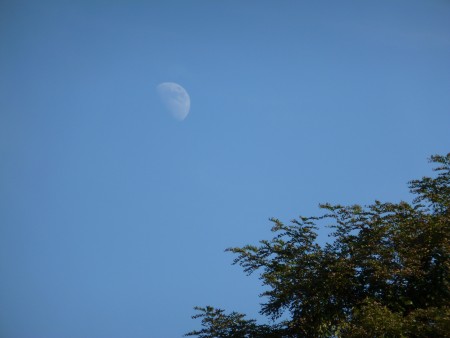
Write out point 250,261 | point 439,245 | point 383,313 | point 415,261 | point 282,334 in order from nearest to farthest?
point 383,313, point 415,261, point 439,245, point 282,334, point 250,261

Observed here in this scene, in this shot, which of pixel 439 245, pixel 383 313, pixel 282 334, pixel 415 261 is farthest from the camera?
pixel 282 334

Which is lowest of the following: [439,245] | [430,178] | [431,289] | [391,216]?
[431,289]

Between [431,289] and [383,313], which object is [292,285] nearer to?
[383,313]

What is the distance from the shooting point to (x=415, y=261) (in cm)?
1521

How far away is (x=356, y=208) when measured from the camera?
18.0m

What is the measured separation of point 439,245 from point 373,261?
307 cm

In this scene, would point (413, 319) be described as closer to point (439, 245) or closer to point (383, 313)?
point (383, 313)

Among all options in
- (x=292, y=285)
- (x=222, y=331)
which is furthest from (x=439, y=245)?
(x=222, y=331)

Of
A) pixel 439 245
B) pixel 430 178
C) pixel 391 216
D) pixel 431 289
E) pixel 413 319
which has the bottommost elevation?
pixel 413 319

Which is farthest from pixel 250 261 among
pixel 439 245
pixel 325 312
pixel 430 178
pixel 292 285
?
pixel 430 178

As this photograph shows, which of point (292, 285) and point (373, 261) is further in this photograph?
point (292, 285)

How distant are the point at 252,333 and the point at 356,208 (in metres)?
7.53

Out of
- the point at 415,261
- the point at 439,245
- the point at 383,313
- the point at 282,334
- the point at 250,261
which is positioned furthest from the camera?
the point at 250,261

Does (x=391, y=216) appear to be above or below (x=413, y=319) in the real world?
above
